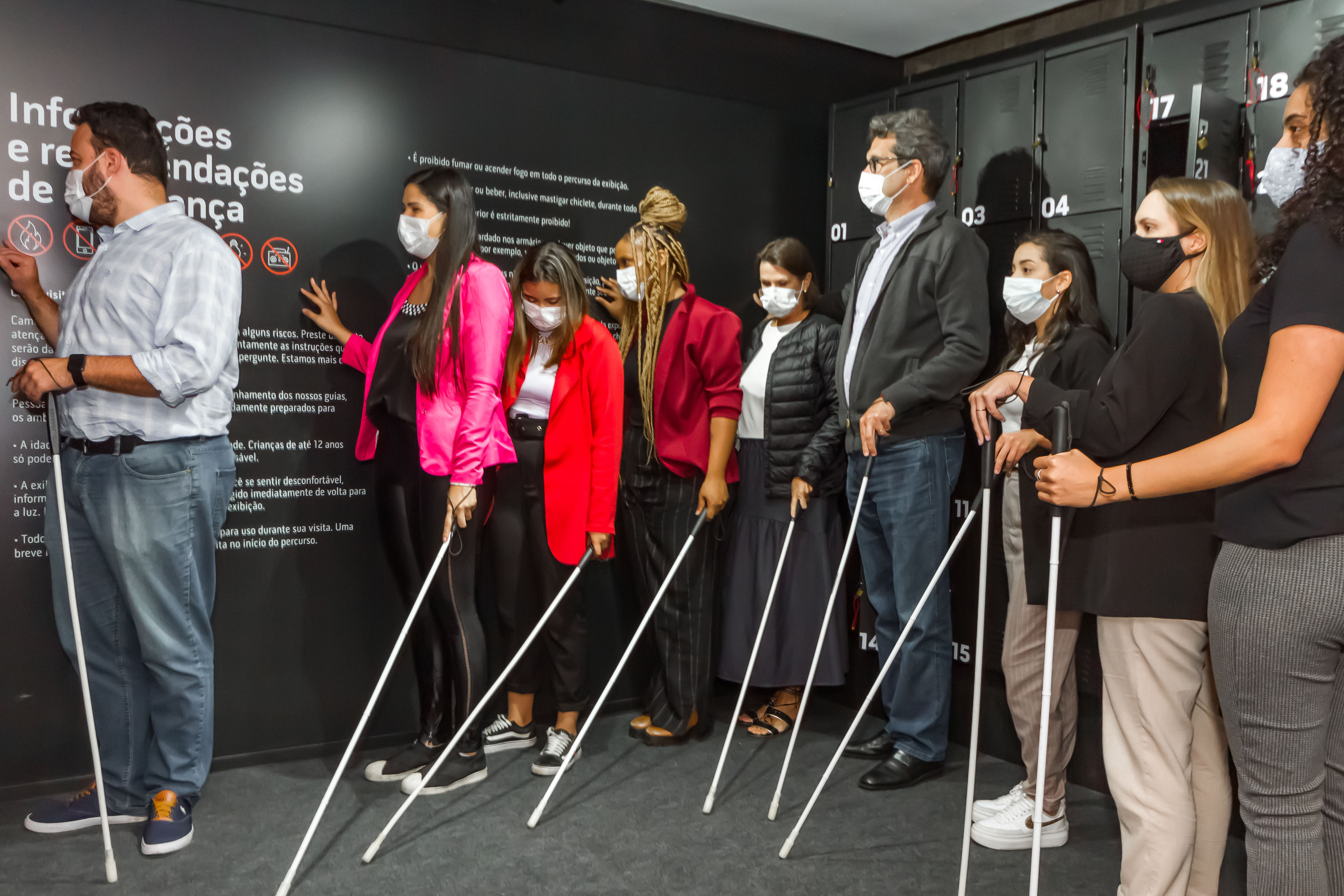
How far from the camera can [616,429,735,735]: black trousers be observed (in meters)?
3.33

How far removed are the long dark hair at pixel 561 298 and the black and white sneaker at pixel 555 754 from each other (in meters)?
1.10

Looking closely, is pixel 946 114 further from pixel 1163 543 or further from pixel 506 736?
pixel 506 736

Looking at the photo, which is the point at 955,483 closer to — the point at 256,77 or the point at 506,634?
the point at 506,634

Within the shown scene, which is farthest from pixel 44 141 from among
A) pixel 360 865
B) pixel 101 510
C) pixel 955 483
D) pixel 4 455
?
pixel 955 483

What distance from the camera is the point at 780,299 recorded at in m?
3.37

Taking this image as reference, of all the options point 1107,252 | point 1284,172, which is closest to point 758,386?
point 1107,252

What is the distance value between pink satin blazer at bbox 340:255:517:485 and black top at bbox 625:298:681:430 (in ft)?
1.86

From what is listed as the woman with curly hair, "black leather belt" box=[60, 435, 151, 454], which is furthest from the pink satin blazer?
the woman with curly hair

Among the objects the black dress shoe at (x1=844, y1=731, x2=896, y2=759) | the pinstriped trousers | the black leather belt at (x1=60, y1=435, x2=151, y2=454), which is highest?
the black leather belt at (x1=60, y1=435, x2=151, y2=454)

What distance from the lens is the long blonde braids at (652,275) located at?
327 cm

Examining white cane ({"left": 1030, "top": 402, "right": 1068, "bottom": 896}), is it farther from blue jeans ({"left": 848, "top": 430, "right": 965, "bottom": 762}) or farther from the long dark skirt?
the long dark skirt

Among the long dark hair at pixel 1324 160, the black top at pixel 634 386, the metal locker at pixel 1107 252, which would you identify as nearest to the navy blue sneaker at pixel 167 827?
the black top at pixel 634 386

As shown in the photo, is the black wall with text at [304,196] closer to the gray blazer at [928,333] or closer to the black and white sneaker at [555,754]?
the black and white sneaker at [555,754]

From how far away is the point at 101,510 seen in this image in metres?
2.46
